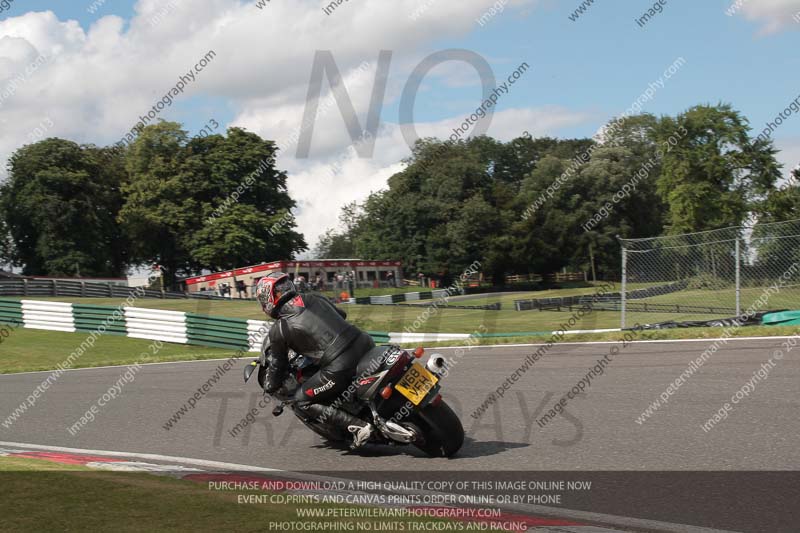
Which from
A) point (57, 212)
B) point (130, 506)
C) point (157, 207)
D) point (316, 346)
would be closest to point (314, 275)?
point (157, 207)

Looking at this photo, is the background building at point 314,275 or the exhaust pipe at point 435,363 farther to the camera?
the background building at point 314,275

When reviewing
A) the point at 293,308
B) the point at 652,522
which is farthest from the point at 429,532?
the point at 293,308

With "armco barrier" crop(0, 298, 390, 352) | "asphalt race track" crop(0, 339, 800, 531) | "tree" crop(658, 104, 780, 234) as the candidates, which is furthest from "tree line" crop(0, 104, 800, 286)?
"asphalt race track" crop(0, 339, 800, 531)

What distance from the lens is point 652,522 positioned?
4586 millimetres

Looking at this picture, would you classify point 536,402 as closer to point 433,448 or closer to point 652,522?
point 433,448

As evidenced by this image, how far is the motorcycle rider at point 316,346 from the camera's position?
6719 millimetres

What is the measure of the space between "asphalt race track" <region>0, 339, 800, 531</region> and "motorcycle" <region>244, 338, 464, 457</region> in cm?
21

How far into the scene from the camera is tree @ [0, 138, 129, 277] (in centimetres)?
6156

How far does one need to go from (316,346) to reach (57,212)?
60.6 metres

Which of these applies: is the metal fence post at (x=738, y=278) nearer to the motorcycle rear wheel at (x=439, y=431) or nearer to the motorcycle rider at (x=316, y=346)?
the motorcycle rear wheel at (x=439, y=431)

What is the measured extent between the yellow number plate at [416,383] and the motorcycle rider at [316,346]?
20.0 inches

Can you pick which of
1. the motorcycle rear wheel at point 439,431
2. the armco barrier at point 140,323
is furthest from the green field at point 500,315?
the motorcycle rear wheel at point 439,431

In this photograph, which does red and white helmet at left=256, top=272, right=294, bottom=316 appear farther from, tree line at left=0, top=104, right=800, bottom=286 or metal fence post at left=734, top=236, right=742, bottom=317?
tree line at left=0, top=104, right=800, bottom=286

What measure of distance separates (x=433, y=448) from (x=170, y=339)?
1789 cm
